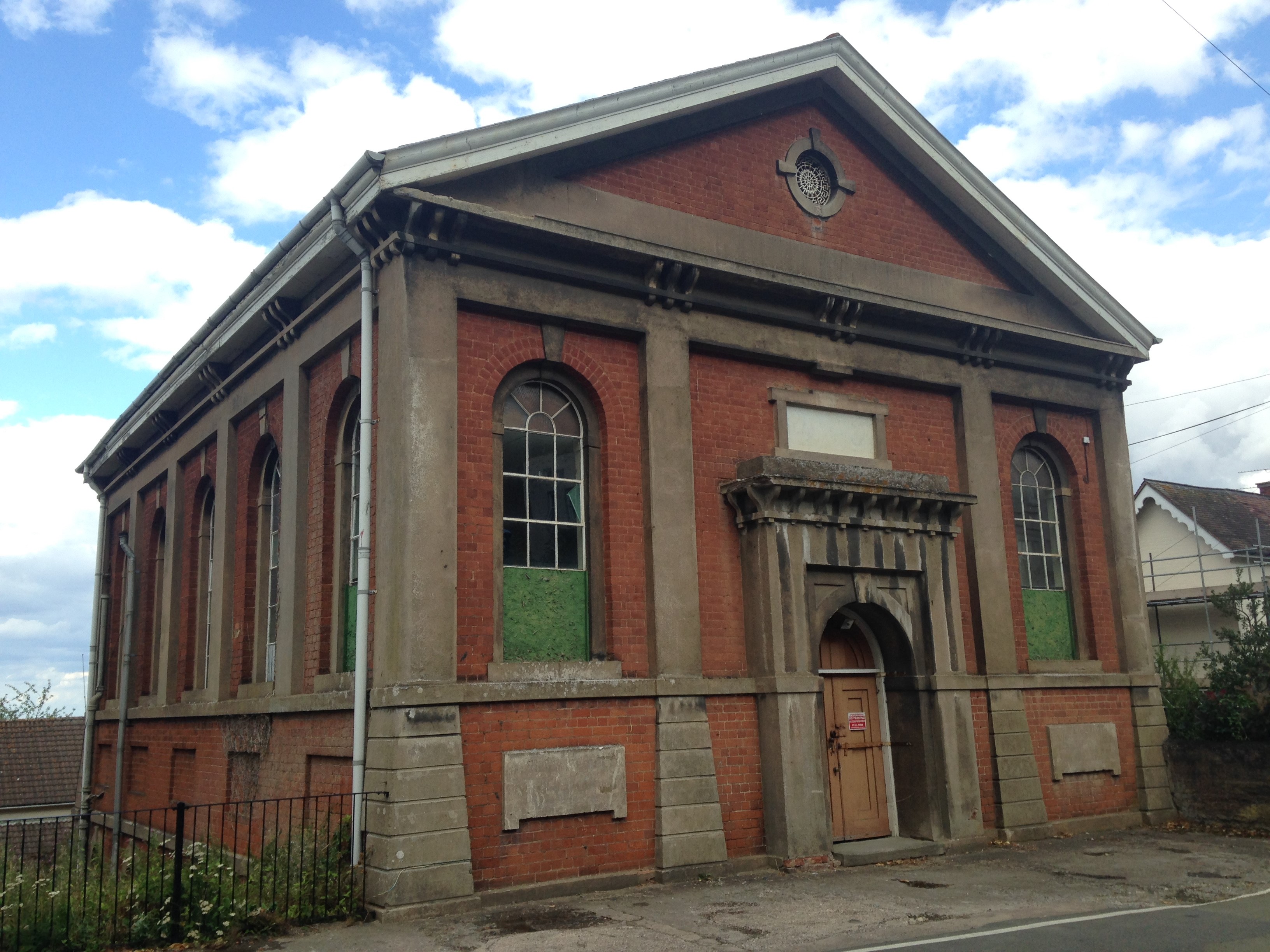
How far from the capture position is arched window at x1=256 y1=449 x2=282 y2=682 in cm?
1491

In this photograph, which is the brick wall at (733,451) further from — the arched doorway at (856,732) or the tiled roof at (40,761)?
the tiled roof at (40,761)

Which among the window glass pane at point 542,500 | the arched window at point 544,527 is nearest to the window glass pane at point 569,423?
the arched window at point 544,527

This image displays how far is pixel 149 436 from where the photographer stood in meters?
20.6

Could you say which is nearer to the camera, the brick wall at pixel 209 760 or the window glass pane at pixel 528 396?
the brick wall at pixel 209 760

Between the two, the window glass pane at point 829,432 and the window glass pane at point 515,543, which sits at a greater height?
the window glass pane at point 829,432

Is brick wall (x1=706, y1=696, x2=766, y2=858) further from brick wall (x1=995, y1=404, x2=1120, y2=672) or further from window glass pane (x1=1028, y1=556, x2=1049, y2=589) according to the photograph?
window glass pane (x1=1028, y1=556, x2=1049, y2=589)

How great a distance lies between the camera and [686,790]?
11664 mm

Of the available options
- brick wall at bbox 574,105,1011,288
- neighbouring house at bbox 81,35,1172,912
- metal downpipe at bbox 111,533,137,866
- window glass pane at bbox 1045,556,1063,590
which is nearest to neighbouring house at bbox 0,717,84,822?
metal downpipe at bbox 111,533,137,866

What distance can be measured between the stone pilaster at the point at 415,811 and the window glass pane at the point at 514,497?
2.28 m

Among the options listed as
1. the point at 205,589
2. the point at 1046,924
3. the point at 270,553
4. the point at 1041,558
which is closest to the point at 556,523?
the point at 270,553

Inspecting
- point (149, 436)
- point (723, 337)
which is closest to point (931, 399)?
point (723, 337)

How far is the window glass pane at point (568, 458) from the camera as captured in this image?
12344 millimetres

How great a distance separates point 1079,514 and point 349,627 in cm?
1068

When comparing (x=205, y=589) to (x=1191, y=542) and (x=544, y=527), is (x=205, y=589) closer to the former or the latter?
(x=544, y=527)
